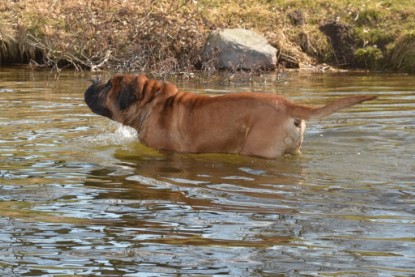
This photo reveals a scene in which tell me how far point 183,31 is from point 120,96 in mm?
9710

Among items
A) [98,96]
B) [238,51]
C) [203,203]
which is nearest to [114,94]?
[98,96]

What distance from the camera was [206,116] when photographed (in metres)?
8.96

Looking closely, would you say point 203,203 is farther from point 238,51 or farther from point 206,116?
point 238,51

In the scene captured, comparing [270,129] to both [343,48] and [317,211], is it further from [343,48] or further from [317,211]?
[343,48]

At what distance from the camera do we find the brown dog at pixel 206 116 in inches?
334

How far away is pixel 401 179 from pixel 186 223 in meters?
2.55

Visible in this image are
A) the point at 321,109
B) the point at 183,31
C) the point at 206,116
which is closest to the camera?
the point at 321,109

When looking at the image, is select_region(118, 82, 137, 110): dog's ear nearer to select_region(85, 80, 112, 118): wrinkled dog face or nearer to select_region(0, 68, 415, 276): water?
select_region(85, 80, 112, 118): wrinkled dog face

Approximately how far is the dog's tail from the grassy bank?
29.4 feet

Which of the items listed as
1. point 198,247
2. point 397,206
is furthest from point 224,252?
point 397,206

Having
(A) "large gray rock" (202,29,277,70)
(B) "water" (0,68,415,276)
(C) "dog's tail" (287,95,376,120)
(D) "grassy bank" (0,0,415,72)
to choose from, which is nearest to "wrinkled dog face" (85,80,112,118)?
(B) "water" (0,68,415,276)

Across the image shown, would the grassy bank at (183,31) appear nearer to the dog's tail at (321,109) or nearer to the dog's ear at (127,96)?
the dog's ear at (127,96)

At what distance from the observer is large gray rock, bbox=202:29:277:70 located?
17.9 meters

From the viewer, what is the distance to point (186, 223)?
644cm
